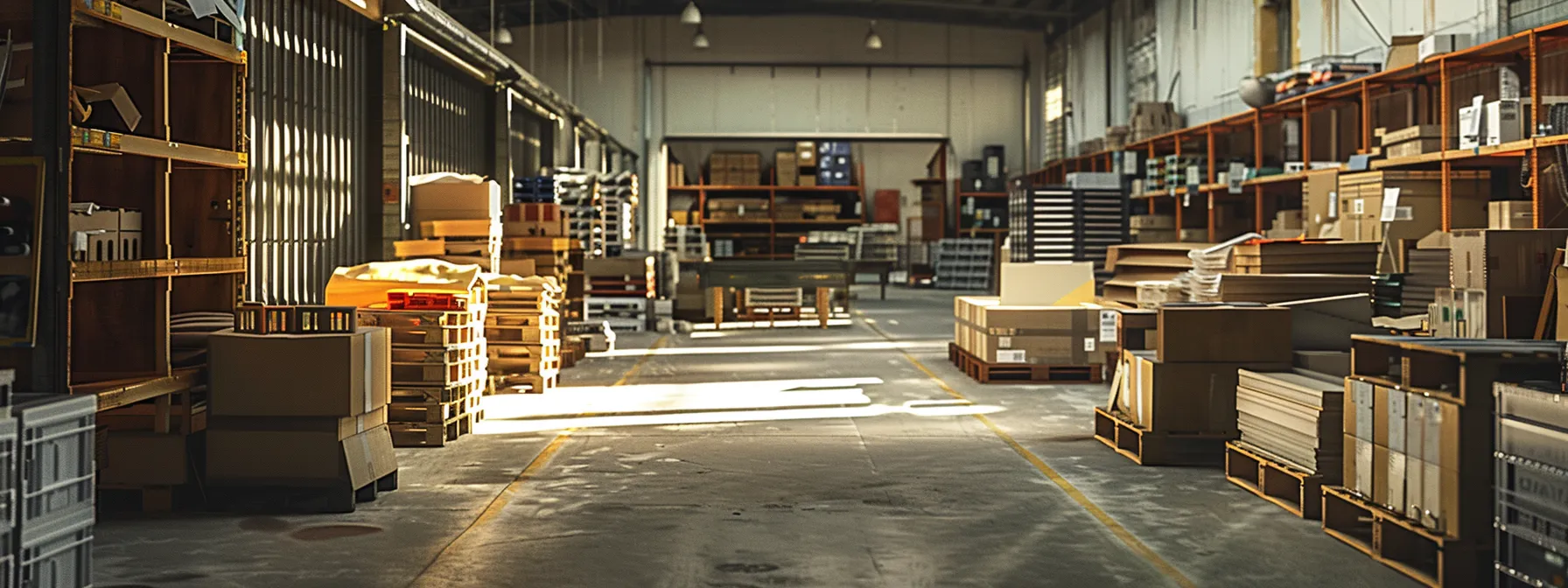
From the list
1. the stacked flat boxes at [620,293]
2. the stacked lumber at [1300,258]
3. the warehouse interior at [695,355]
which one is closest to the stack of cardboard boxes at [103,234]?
the warehouse interior at [695,355]

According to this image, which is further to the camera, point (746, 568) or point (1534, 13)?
point (1534, 13)

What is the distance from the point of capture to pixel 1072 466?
7562mm

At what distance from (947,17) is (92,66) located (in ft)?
90.3

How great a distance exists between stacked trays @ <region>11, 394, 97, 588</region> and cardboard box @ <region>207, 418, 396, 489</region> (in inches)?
66.4

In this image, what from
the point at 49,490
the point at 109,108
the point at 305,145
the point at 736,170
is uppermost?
the point at 736,170

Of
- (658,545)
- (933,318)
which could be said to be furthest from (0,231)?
(933,318)

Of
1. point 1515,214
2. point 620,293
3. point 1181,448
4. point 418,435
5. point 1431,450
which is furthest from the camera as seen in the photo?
point 620,293

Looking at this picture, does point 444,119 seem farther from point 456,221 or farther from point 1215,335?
point 1215,335

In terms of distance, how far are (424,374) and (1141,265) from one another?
701cm

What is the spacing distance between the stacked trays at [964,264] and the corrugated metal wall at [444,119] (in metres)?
14.7

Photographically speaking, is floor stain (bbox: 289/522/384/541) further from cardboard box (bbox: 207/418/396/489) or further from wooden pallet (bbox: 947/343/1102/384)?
wooden pallet (bbox: 947/343/1102/384)

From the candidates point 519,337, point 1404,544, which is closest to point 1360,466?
point 1404,544

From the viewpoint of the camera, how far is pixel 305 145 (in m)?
11.5

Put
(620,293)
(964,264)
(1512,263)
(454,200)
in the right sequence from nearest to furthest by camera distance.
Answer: (1512,263)
(454,200)
(620,293)
(964,264)
